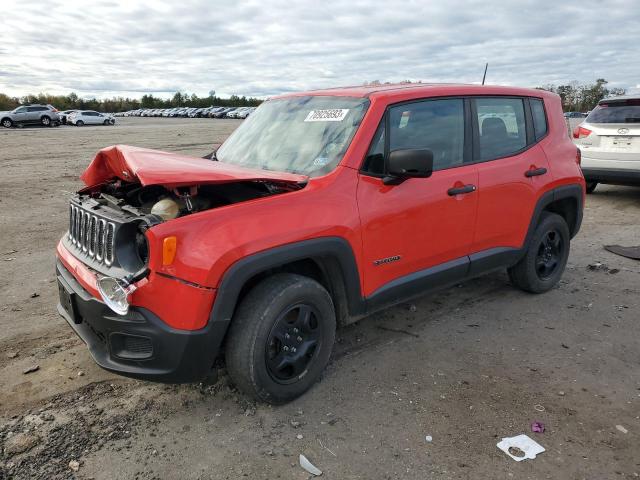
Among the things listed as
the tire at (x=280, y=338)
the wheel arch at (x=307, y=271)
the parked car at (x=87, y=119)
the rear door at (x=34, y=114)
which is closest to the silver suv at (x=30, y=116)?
the rear door at (x=34, y=114)

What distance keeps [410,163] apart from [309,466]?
1754 mm

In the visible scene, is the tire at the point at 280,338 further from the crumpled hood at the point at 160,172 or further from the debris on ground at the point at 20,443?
the debris on ground at the point at 20,443

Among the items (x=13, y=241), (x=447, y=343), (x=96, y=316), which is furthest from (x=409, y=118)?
(x=13, y=241)

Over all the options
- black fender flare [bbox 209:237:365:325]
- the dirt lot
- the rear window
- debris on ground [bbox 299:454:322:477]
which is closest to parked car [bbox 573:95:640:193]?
the rear window

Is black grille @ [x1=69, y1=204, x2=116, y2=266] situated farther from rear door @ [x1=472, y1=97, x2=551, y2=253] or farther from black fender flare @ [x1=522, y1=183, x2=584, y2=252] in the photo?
black fender flare @ [x1=522, y1=183, x2=584, y2=252]

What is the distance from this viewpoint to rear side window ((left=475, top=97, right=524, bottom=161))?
3992 mm

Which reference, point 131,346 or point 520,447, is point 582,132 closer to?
point 520,447

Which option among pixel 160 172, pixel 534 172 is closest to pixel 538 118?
pixel 534 172

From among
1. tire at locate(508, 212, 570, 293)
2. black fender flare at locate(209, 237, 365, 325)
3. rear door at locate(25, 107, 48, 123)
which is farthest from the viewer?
rear door at locate(25, 107, 48, 123)

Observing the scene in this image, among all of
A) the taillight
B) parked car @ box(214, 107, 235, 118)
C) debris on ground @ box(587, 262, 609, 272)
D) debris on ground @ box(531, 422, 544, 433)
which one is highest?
parked car @ box(214, 107, 235, 118)

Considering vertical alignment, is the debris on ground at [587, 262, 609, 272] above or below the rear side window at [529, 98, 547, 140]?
below

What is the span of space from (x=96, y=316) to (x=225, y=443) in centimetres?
97

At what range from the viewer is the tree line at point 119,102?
65.8m

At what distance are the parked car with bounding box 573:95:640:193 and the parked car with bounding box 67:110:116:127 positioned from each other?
4083cm
